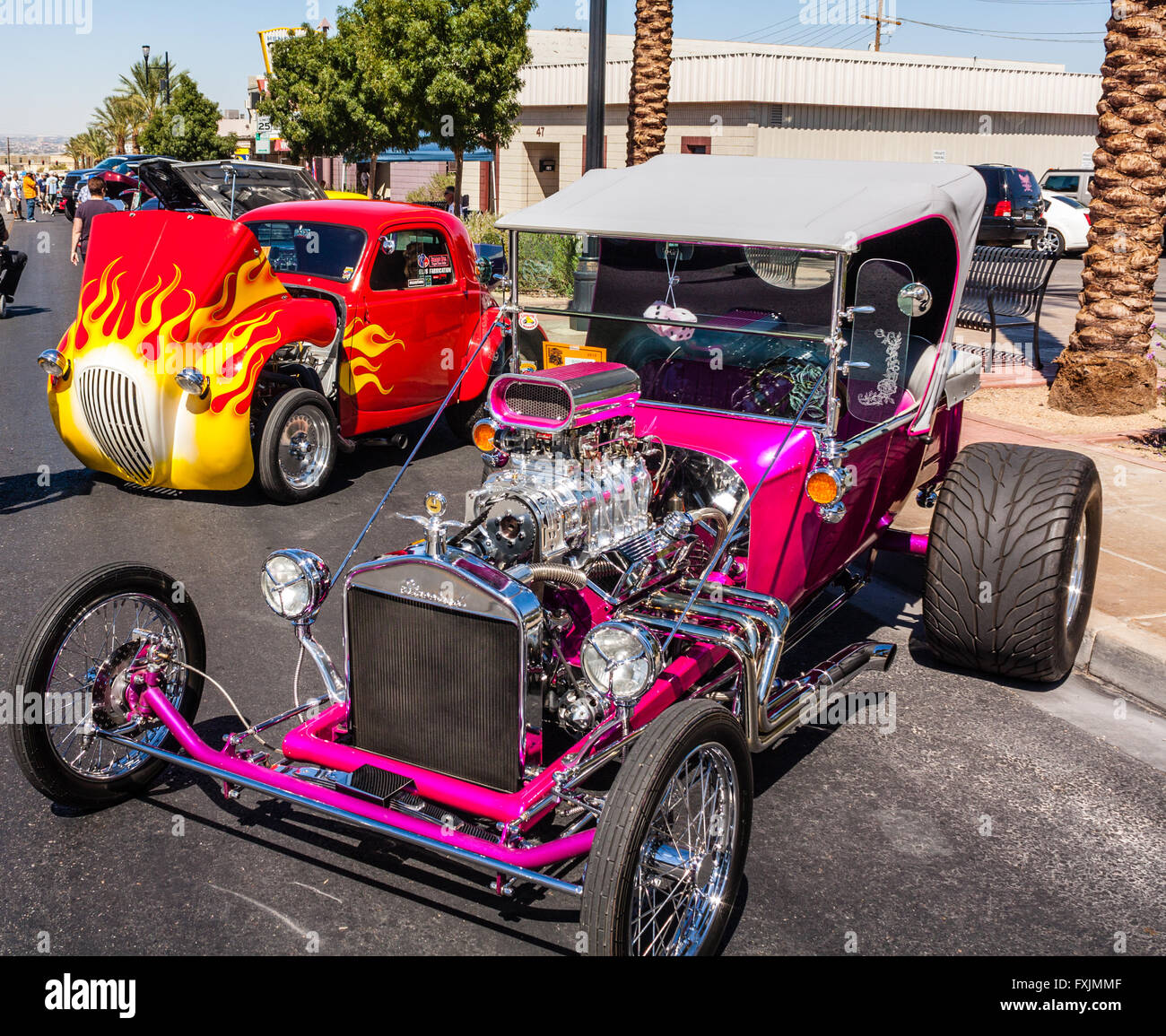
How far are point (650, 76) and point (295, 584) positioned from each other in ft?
39.6

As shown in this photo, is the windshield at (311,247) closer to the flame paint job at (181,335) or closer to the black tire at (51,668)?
the flame paint job at (181,335)

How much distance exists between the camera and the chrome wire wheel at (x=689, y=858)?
3.16 metres

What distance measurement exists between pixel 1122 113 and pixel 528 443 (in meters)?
8.19

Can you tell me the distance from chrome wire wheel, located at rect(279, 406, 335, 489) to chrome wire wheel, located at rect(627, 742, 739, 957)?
521cm

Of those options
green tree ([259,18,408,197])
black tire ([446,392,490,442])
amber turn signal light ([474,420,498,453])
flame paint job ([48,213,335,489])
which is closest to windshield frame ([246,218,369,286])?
flame paint job ([48,213,335,489])

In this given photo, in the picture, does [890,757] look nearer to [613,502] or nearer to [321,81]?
[613,502]

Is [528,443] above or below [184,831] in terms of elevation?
above

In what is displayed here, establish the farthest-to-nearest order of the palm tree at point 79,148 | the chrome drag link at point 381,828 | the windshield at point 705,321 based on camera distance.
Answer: the palm tree at point 79,148 < the windshield at point 705,321 < the chrome drag link at point 381,828

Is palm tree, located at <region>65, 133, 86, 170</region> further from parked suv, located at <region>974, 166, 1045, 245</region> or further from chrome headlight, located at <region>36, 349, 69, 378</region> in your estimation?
chrome headlight, located at <region>36, 349, 69, 378</region>

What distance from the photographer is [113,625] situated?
399cm

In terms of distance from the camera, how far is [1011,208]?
23562mm

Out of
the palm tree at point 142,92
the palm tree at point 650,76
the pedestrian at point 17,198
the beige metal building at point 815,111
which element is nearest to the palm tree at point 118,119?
the palm tree at point 142,92

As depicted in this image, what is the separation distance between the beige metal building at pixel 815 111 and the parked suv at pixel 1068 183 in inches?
240
